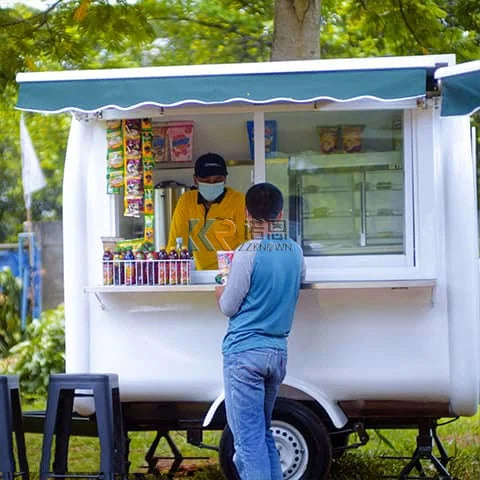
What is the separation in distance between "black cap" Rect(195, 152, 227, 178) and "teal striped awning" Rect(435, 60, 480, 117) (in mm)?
1575

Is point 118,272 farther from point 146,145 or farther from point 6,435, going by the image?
point 6,435

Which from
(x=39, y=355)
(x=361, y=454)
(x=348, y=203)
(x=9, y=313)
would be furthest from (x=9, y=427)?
(x=9, y=313)

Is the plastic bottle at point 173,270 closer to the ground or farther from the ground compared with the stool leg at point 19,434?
farther from the ground

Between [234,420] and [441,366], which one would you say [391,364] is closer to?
[441,366]

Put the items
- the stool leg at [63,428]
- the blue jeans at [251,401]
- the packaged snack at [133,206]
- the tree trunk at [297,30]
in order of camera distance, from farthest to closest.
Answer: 1. the tree trunk at [297,30]
2. the packaged snack at [133,206]
3. the stool leg at [63,428]
4. the blue jeans at [251,401]

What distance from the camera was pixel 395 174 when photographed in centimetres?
576

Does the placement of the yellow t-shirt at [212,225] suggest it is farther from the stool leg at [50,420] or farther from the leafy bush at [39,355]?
the leafy bush at [39,355]

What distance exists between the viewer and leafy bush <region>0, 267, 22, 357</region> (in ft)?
38.4

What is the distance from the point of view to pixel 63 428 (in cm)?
562

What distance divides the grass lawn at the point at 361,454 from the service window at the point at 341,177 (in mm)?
1757

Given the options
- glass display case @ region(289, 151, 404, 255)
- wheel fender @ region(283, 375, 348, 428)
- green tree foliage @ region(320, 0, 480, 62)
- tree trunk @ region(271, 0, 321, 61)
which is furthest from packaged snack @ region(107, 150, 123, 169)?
green tree foliage @ region(320, 0, 480, 62)

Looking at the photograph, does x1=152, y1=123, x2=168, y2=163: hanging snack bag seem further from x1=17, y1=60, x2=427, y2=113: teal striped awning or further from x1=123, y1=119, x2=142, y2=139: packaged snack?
x1=17, y1=60, x2=427, y2=113: teal striped awning

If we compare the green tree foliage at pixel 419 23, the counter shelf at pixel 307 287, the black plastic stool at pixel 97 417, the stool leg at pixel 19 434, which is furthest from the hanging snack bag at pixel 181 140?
the green tree foliage at pixel 419 23

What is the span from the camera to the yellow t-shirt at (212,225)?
19.7 ft
